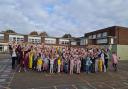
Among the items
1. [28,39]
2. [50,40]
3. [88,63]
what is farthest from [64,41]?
[88,63]

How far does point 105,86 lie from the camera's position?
15188 mm

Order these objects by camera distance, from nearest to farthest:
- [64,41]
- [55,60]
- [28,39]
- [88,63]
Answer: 1. [55,60]
2. [88,63]
3. [28,39]
4. [64,41]

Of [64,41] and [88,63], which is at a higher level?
[64,41]

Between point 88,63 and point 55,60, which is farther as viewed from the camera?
point 88,63

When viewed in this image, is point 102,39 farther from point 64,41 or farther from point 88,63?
point 88,63

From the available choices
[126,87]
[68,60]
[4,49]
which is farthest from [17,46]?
[4,49]

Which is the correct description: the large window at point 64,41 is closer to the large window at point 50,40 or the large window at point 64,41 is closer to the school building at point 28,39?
the school building at point 28,39

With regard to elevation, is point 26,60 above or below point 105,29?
below

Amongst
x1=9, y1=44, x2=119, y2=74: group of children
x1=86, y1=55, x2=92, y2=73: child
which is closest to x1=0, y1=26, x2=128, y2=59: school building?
x1=9, y1=44, x2=119, y2=74: group of children

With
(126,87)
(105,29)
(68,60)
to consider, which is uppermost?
(105,29)

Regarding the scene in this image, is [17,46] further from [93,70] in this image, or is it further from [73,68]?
[93,70]

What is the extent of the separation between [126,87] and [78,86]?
2.62m

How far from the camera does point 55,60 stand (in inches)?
810

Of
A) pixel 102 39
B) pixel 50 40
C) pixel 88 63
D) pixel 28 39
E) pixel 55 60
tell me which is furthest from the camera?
pixel 50 40
